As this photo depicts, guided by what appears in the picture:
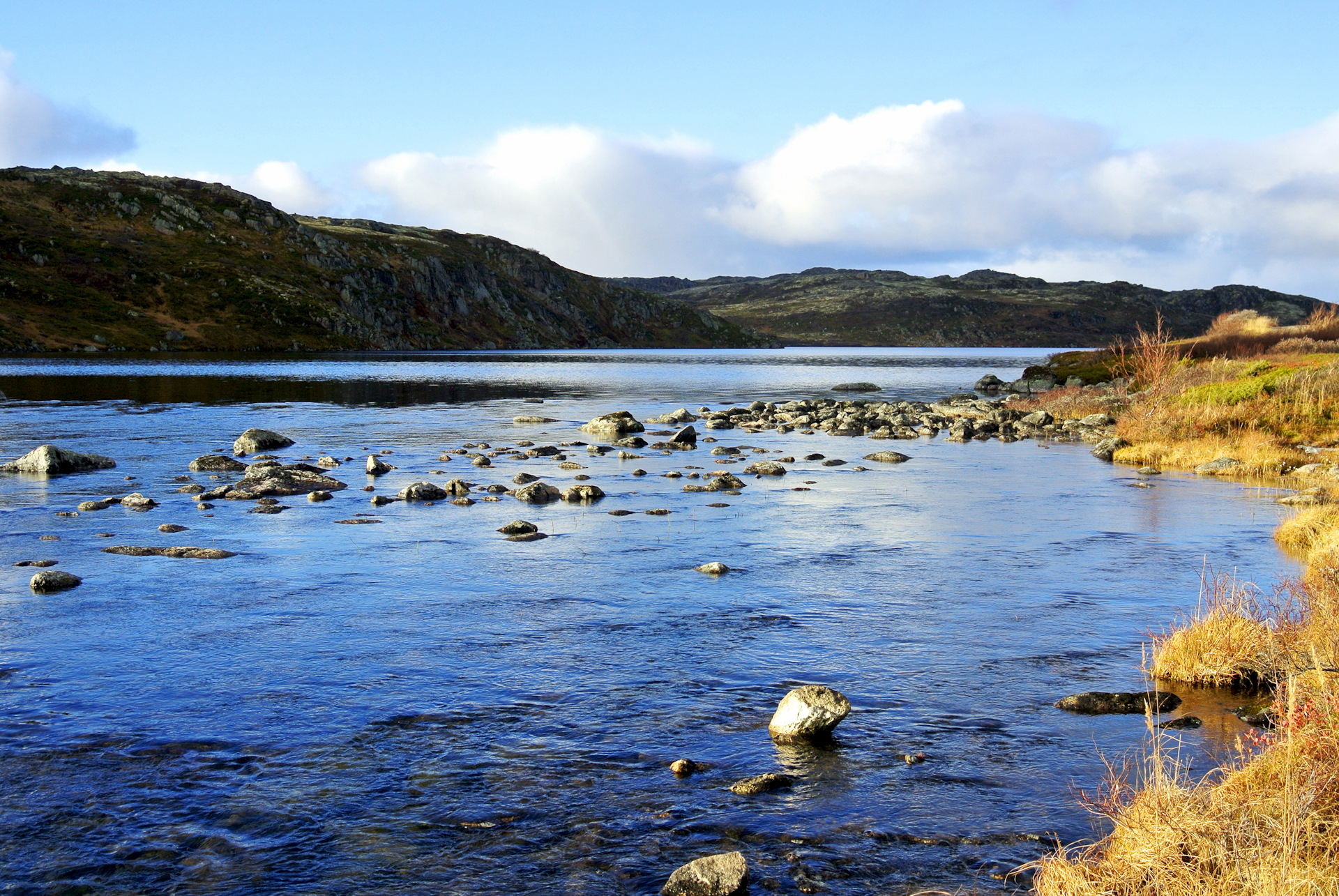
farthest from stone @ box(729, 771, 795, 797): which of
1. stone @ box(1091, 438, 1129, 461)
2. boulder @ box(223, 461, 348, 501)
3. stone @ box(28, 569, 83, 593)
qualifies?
stone @ box(1091, 438, 1129, 461)

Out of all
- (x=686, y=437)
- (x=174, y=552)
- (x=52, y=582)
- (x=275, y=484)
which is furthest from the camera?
(x=686, y=437)

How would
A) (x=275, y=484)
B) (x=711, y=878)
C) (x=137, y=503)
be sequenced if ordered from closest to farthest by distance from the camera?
1. (x=711, y=878)
2. (x=137, y=503)
3. (x=275, y=484)

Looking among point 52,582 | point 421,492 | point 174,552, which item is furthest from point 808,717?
point 421,492

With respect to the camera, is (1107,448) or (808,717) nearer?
(808,717)

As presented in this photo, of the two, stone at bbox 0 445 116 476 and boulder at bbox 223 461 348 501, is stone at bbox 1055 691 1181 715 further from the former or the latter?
stone at bbox 0 445 116 476

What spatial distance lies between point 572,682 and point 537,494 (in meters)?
15.3

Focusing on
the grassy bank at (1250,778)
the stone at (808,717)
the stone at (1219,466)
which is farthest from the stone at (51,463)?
the stone at (1219,466)

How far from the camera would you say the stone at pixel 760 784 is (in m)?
9.89

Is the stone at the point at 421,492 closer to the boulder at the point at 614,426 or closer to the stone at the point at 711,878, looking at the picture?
the boulder at the point at 614,426

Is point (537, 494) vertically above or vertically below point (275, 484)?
below

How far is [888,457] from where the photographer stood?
39.0 m

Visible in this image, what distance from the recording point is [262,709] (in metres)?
12.0

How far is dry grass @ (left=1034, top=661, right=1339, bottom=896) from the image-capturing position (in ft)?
21.2

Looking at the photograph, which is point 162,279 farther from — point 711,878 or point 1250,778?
point 1250,778
